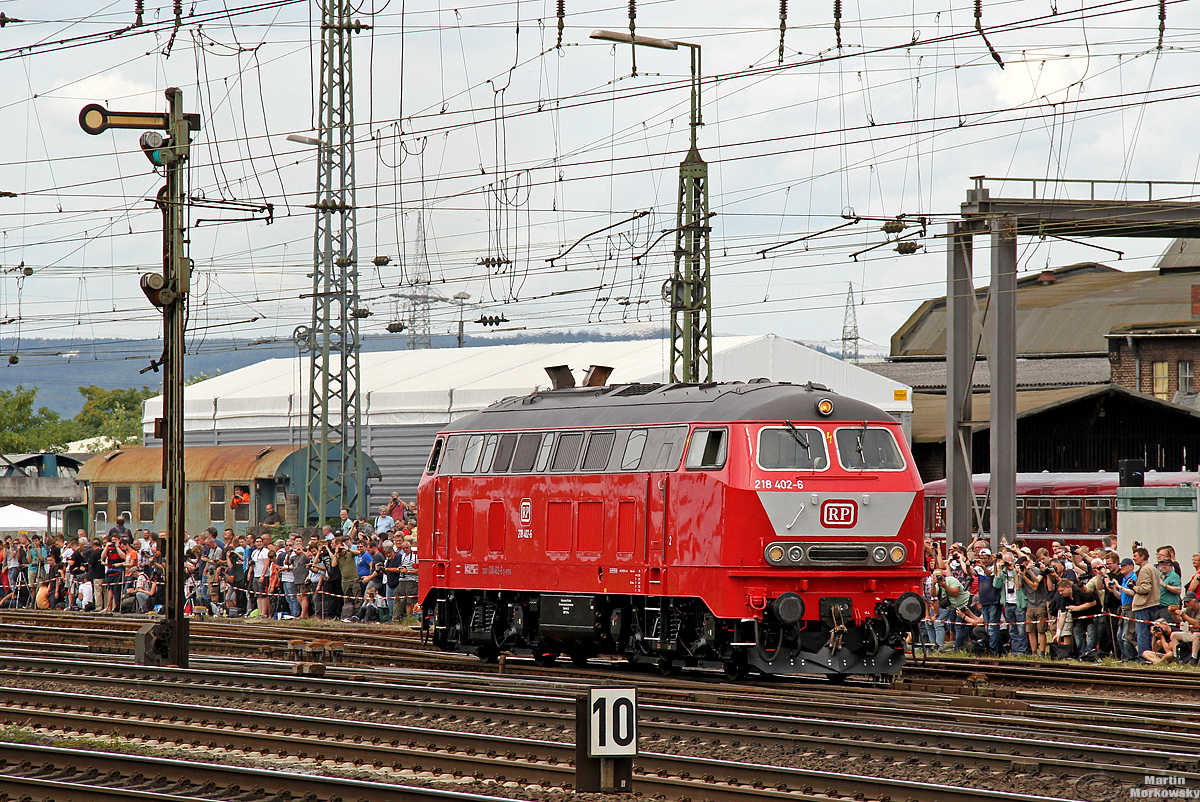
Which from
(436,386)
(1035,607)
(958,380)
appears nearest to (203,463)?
(436,386)

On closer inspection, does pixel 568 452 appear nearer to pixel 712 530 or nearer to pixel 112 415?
pixel 712 530

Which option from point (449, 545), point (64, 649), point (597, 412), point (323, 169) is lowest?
point (64, 649)

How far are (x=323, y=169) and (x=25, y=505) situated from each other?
37.8 metres

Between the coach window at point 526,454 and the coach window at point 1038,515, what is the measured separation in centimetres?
2230

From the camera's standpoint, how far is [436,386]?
5409 centimetres

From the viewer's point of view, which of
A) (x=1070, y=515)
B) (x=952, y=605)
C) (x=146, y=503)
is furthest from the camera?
(x=146, y=503)

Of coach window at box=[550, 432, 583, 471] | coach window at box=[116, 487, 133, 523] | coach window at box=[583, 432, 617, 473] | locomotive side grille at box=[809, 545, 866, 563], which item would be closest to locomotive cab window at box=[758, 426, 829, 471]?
locomotive side grille at box=[809, 545, 866, 563]

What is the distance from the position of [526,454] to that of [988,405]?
3524 centimetres

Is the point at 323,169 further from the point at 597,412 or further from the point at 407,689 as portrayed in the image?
the point at 407,689

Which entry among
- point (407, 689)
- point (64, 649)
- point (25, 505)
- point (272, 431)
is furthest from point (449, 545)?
point (25, 505)

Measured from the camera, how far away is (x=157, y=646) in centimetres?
2086

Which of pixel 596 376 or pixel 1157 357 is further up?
pixel 1157 357

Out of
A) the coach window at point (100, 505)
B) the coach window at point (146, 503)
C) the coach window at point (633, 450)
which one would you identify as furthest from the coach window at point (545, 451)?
the coach window at point (100, 505)

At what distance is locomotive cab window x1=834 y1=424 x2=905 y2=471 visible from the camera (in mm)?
18812
